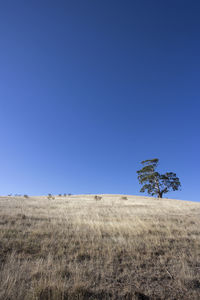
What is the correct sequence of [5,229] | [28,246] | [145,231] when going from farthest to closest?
[145,231]
[5,229]
[28,246]

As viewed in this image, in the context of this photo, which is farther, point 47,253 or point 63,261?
point 47,253

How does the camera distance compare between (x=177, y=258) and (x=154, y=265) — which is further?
(x=177, y=258)

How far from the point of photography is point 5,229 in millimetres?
5781

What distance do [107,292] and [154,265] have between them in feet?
5.68

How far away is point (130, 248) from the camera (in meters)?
4.57

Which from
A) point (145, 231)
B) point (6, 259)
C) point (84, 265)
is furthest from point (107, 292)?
point (145, 231)

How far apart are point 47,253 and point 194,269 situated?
13.2 feet

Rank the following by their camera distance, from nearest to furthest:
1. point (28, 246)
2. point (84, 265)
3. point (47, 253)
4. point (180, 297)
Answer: point (180, 297), point (84, 265), point (47, 253), point (28, 246)

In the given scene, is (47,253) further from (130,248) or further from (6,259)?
(130,248)

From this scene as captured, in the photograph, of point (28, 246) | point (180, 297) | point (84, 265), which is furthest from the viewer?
point (28, 246)

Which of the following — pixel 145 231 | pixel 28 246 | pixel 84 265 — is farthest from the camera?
pixel 145 231

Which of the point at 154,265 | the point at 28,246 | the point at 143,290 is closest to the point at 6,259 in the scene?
the point at 28,246

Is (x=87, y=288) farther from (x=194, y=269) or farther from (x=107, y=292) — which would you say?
(x=194, y=269)

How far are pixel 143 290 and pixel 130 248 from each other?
1.87 m
